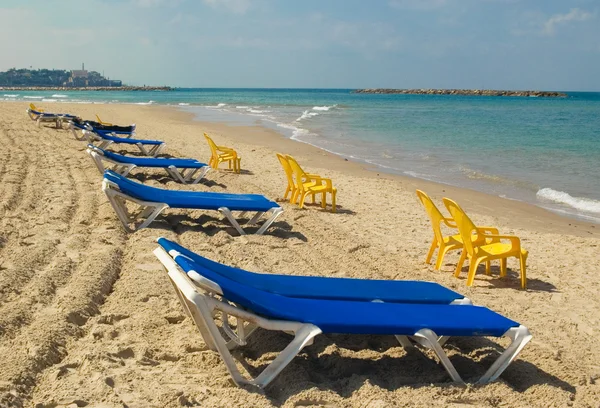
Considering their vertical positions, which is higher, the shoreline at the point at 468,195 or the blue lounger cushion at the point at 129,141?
the blue lounger cushion at the point at 129,141

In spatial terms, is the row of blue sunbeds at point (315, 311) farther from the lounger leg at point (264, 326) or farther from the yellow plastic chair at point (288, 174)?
the yellow plastic chair at point (288, 174)

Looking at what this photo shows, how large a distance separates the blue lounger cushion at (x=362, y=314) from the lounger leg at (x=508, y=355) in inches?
3.1

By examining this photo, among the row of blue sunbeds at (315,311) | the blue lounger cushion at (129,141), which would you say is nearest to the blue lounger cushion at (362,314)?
the row of blue sunbeds at (315,311)

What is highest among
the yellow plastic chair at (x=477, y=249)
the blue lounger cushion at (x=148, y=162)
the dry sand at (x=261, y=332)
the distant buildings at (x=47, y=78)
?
the distant buildings at (x=47, y=78)

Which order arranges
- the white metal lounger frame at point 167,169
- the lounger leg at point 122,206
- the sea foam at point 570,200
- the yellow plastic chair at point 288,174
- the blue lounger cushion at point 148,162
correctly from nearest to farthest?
1. the lounger leg at point 122,206
2. the yellow plastic chair at point 288,174
3. the white metal lounger frame at point 167,169
4. the blue lounger cushion at point 148,162
5. the sea foam at point 570,200

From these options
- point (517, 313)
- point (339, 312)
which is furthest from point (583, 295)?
point (339, 312)

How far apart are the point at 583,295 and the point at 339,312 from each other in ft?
9.96

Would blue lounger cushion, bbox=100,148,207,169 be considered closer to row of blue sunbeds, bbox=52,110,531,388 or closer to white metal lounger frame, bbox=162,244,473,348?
row of blue sunbeds, bbox=52,110,531,388

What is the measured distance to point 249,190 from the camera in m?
9.88

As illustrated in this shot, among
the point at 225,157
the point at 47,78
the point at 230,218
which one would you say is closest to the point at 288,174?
the point at 230,218

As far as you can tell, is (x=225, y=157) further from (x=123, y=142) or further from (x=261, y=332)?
(x=261, y=332)

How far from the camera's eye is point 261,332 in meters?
4.16

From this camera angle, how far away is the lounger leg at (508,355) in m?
3.59

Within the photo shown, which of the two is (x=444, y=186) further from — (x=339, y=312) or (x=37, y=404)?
(x=37, y=404)
